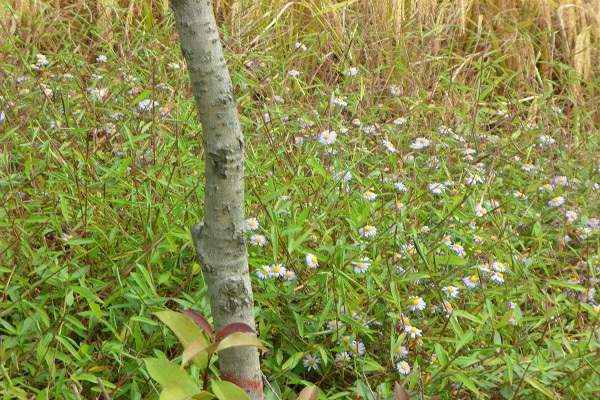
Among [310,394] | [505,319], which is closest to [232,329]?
[310,394]

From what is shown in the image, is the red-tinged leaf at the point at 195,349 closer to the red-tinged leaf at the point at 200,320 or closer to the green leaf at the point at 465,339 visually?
the red-tinged leaf at the point at 200,320

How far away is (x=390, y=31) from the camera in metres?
3.70

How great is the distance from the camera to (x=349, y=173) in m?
2.26

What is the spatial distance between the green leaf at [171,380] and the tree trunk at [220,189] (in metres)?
0.14

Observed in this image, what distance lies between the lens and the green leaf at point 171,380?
1224 millimetres

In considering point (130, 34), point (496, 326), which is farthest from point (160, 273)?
point (130, 34)

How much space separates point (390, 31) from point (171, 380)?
2759 mm

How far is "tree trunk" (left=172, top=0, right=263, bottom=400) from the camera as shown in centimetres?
120

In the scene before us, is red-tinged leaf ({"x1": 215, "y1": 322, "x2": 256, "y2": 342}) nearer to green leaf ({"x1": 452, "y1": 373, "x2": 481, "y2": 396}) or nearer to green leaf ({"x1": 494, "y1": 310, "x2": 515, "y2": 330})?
green leaf ({"x1": 452, "y1": 373, "x2": 481, "y2": 396})

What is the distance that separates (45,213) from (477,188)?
1.38 metres

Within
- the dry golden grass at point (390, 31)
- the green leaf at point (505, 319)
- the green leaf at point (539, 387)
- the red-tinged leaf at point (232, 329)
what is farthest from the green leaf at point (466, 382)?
the dry golden grass at point (390, 31)

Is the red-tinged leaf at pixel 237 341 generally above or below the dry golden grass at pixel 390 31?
above

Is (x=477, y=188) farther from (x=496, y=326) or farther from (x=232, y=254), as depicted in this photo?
(x=232, y=254)

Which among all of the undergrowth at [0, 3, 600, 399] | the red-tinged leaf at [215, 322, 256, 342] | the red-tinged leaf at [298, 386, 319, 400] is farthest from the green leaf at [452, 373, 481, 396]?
the red-tinged leaf at [215, 322, 256, 342]
